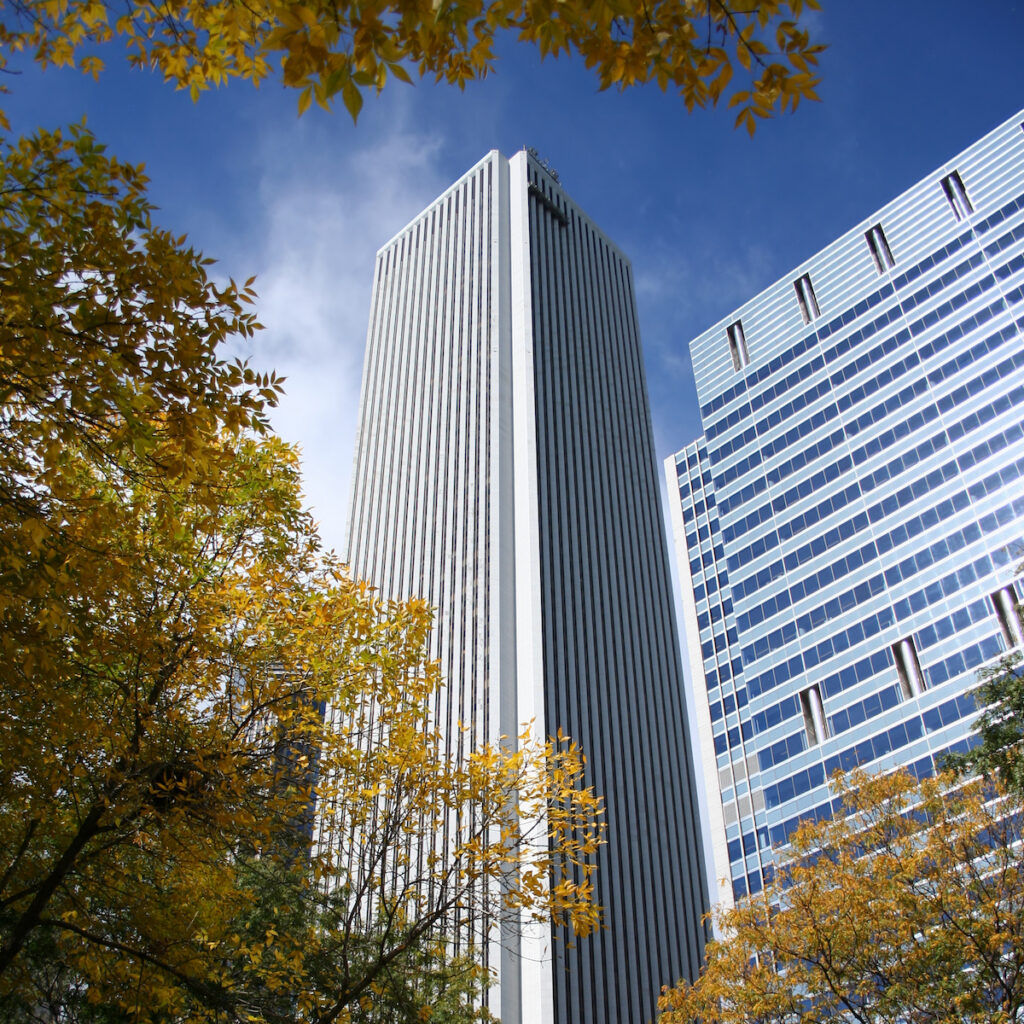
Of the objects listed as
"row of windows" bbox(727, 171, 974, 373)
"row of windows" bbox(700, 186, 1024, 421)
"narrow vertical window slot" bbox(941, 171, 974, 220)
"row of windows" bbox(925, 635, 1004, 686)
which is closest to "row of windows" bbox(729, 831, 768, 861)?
"row of windows" bbox(925, 635, 1004, 686)

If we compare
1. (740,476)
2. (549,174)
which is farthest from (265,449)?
(549,174)

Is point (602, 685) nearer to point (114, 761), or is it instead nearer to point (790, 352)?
point (790, 352)

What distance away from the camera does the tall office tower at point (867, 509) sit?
53.0 m

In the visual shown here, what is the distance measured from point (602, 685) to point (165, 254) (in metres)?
60.8

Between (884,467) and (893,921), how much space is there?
162 feet

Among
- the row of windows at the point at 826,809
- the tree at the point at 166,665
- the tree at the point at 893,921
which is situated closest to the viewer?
the tree at the point at 166,665

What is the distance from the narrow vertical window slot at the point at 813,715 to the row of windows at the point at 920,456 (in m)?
8.33

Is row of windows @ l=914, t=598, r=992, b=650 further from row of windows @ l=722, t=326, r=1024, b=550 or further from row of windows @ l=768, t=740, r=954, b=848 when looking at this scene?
row of windows @ l=722, t=326, r=1024, b=550

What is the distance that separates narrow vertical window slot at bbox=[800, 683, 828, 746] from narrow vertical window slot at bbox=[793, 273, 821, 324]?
31831mm

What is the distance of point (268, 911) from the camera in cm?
1712

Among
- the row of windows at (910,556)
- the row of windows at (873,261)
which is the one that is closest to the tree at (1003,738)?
the row of windows at (910,556)

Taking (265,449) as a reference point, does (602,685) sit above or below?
above

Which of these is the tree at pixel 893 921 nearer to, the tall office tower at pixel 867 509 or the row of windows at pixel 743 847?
the tall office tower at pixel 867 509

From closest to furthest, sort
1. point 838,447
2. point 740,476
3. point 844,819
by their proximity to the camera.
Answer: point 844,819 < point 838,447 < point 740,476
